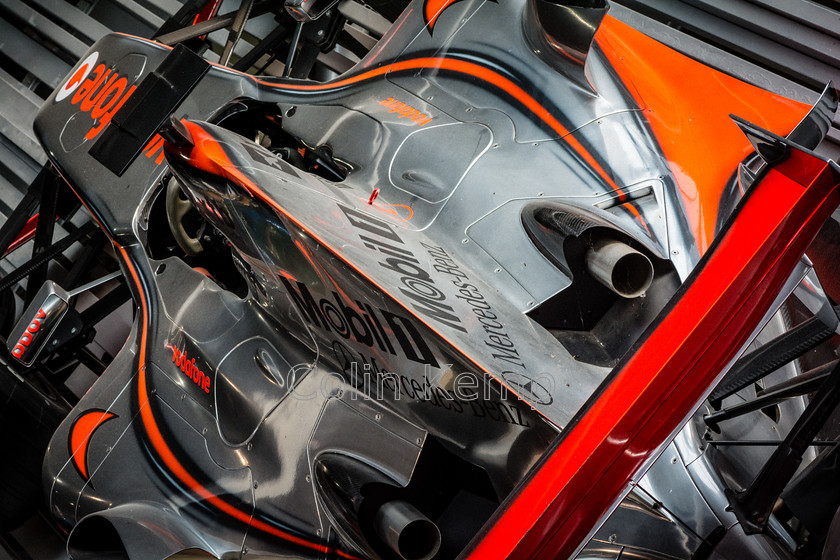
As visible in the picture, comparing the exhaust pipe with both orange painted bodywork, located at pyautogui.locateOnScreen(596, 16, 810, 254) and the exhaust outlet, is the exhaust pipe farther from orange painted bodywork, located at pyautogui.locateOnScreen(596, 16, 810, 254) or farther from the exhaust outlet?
the exhaust outlet

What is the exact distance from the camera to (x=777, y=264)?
1071mm

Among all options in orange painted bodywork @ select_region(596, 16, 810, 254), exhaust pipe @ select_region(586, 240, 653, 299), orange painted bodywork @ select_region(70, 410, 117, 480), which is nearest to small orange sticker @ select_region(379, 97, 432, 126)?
orange painted bodywork @ select_region(596, 16, 810, 254)

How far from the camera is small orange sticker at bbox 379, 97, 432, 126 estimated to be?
227cm

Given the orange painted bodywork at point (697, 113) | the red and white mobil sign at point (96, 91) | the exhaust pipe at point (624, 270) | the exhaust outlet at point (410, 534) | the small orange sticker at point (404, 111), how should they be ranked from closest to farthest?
the exhaust outlet at point (410, 534)
the exhaust pipe at point (624, 270)
the orange painted bodywork at point (697, 113)
the small orange sticker at point (404, 111)
the red and white mobil sign at point (96, 91)

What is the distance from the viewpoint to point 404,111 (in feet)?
7.64

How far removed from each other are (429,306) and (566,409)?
324 mm

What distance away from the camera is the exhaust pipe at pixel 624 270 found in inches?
61.0

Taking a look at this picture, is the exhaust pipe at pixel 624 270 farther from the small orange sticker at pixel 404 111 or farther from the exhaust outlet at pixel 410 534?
the small orange sticker at pixel 404 111

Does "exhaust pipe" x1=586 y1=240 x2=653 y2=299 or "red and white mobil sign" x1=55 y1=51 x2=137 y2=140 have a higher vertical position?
A: "exhaust pipe" x1=586 y1=240 x2=653 y2=299

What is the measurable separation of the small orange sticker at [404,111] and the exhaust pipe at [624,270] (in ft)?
2.94

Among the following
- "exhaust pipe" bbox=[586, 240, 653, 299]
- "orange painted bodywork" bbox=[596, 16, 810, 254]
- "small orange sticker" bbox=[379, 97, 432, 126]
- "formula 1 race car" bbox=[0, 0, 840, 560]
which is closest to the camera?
"formula 1 race car" bbox=[0, 0, 840, 560]

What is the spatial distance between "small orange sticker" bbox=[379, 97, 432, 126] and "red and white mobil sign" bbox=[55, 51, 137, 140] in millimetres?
924

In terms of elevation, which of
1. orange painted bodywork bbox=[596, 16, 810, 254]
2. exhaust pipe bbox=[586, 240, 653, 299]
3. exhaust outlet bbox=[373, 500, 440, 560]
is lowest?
exhaust outlet bbox=[373, 500, 440, 560]

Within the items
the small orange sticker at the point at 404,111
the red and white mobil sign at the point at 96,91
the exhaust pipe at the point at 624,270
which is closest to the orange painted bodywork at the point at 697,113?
the exhaust pipe at the point at 624,270
